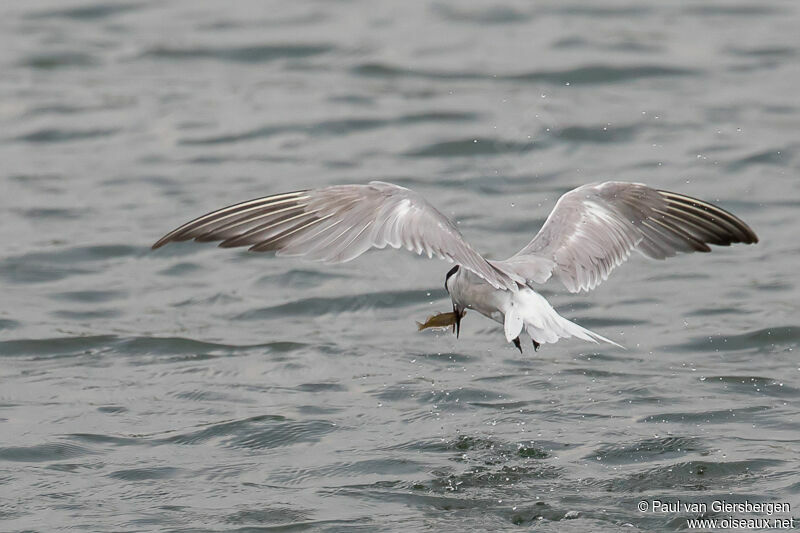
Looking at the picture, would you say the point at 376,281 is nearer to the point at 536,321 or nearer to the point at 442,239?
the point at 442,239

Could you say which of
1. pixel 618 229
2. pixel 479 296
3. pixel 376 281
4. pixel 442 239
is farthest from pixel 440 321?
pixel 376 281

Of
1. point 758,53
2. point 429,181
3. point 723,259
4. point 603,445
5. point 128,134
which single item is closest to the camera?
point 603,445

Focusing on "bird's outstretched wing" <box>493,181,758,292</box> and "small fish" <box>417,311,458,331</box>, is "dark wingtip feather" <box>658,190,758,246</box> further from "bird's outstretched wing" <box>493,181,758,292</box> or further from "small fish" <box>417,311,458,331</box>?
"small fish" <box>417,311,458,331</box>

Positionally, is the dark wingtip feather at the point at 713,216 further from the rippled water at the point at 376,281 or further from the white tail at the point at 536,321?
the white tail at the point at 536,321

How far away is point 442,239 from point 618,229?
4.94 feet

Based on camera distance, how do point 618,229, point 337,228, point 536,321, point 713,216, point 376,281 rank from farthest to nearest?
1. point 376,281
2. point 713,216
3. point 618,229
4. point 337,228
5. point 536,321

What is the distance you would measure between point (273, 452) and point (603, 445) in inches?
66.0

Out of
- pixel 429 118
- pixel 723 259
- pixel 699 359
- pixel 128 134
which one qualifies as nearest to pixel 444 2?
pixel 429 118

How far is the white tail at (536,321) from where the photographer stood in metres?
6.61

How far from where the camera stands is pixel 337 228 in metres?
6.92

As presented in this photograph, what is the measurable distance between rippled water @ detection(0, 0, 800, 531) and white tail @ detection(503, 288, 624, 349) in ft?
2.41

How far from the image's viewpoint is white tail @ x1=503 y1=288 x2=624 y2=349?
21.7 ft

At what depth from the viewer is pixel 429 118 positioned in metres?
13.4

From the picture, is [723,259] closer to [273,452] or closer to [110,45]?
[273,452]
